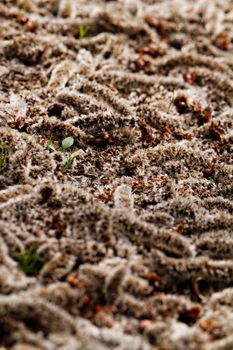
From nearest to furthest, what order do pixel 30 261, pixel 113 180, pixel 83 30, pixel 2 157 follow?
pixel 30 261 → pixel 2 157 → pixel 113 180 → pixel 83 30

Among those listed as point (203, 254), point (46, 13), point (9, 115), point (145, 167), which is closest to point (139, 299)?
point (203, 254)

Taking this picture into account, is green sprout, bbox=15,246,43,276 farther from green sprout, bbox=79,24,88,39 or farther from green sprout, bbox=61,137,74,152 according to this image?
green sprout, bbox=79,24,88,39

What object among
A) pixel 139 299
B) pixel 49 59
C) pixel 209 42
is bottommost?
pixel 139 299

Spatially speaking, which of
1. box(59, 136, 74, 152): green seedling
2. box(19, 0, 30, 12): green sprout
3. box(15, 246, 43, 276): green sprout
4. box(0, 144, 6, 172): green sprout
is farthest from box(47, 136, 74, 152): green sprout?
box(19, 0, 30, 12): green sprout

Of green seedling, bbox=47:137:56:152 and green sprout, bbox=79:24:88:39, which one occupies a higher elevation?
green sprout, bbox=79:24:88:39

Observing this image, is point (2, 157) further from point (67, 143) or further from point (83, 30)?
point (83, 30)

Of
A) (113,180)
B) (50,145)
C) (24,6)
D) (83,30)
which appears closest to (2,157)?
(50,145)

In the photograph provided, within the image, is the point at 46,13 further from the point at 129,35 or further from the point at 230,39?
the point at 230,39
